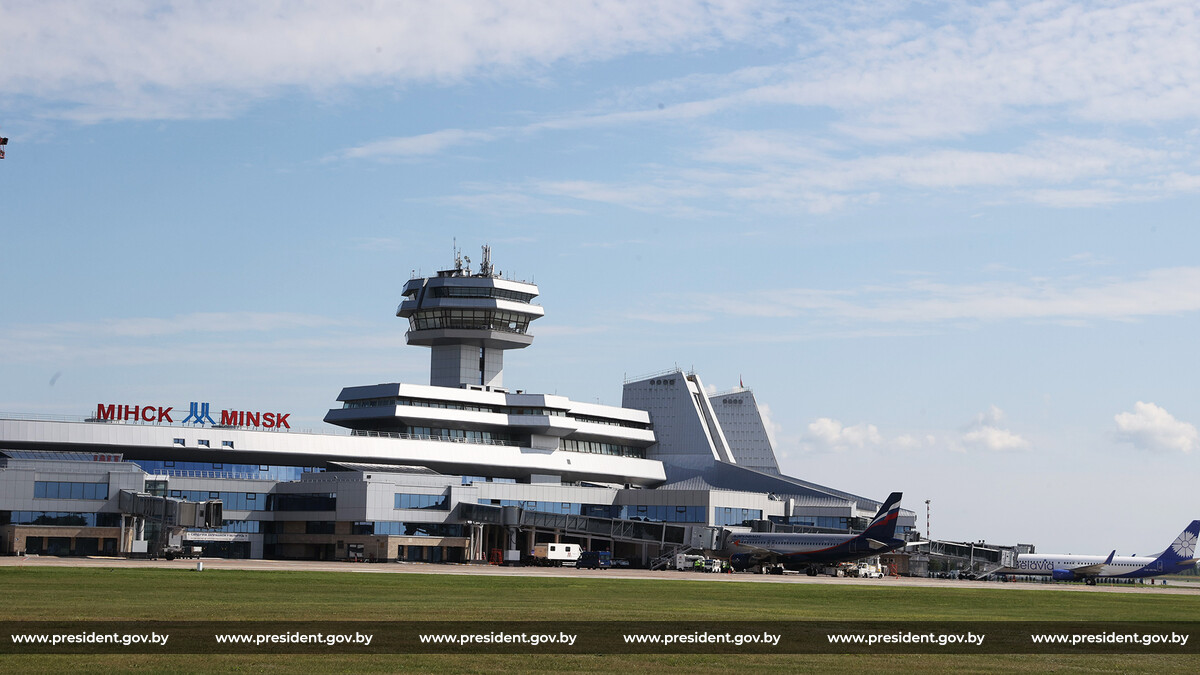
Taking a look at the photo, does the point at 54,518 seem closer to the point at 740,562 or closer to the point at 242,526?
the point at 242,526

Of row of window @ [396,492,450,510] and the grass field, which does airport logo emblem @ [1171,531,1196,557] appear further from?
row of window @ [396,492,450,510]

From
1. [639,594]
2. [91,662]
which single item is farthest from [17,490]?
[91,662]

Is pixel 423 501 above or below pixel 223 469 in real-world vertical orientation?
below

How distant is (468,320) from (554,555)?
4527cm

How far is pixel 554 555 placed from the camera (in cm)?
12006

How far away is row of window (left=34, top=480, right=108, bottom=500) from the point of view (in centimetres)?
→ 11437

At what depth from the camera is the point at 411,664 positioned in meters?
28.1

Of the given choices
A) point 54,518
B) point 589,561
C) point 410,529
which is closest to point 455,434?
point 410,529

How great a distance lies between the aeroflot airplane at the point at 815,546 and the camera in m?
120

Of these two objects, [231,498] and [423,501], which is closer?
[423,501]

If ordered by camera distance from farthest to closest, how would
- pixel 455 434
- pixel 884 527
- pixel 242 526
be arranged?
pixel 455 434, pixel 242 526, pixel 884 527

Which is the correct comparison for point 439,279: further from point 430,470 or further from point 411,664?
point 411,664

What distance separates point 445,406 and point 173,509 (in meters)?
46.8

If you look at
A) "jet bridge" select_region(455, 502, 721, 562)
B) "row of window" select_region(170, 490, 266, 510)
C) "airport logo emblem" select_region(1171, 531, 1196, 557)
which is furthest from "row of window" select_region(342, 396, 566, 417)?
"airport logo emblem" select_region(1171, 531, 1196, 557)
